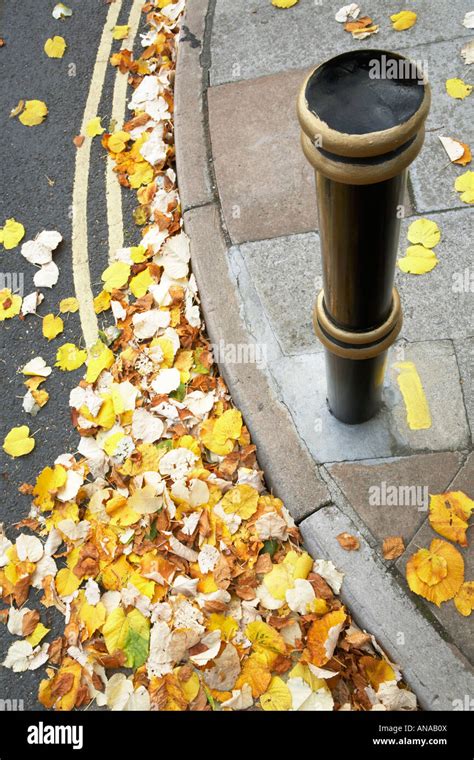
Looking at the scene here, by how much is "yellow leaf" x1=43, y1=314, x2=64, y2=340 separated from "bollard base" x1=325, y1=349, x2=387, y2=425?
5.67 ft

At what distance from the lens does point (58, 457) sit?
3.48 meters

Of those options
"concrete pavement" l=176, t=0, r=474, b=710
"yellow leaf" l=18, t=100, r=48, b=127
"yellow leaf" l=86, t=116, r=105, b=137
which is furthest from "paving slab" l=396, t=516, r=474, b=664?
"yellow leaf" l=18, t=100, r=48, b=127

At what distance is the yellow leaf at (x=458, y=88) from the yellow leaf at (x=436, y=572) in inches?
103

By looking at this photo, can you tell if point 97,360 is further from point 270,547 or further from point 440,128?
point 440,128

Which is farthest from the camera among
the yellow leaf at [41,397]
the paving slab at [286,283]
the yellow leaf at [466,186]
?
the yellow leaf at [41,397]

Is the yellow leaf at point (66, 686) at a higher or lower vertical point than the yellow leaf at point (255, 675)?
lower

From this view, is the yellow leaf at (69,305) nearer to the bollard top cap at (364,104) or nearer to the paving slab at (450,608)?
the paving slab at (450,608)

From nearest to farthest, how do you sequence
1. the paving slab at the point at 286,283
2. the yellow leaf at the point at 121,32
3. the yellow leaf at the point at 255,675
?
1. the yellow leaf at the point at 255,675
2. the paving slab at the point at 286,283
3. the yellow leaf at the point at 121,32

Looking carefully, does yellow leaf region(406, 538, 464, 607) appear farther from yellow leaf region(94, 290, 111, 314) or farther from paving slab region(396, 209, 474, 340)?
yellow leaf region(94, 290, 111, 314)

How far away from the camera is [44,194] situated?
4.44m

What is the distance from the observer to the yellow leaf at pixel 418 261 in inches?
134

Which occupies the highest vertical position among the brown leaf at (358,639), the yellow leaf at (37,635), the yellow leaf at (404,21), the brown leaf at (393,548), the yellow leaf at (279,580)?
the yellow leaf at (404,21)

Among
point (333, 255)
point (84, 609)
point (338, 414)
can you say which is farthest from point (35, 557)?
point (333, 255)

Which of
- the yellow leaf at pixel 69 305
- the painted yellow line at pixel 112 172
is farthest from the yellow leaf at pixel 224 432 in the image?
the painted yellow line at pixel 112 172
